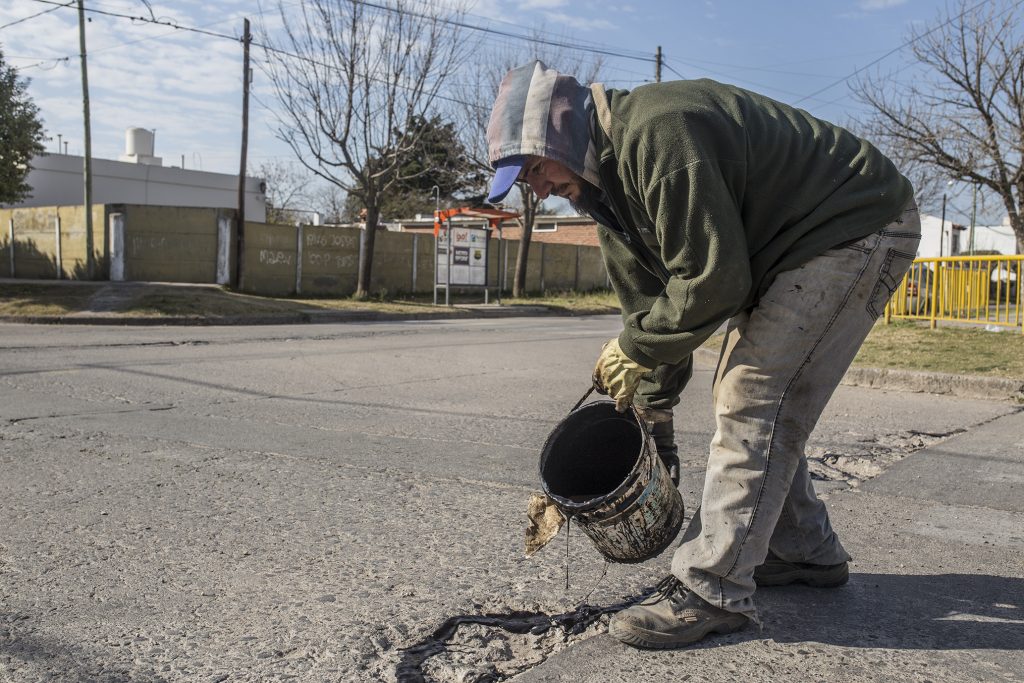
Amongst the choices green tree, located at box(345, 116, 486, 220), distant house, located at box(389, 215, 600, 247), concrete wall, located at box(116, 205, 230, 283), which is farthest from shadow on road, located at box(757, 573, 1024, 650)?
distant house, located at box(389, 215, 600, 247)

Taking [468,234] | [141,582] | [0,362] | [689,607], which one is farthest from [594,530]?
[468,234]

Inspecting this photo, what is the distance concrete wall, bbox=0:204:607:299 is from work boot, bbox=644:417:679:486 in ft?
68.5

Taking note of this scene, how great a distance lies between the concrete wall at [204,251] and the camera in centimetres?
2198

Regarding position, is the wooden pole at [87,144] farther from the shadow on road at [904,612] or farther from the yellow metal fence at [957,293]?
the shadow on road at [904,612]

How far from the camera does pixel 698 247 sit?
2.26 meters

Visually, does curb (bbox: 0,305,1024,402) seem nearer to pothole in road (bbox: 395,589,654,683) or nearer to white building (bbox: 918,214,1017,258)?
pothole in road (bbox: 395,589,654,683)

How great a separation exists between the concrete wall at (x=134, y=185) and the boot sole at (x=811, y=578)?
3498 centimetres

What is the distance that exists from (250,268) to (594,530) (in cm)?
2153

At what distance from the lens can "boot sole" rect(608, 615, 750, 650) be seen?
2438 millimetres

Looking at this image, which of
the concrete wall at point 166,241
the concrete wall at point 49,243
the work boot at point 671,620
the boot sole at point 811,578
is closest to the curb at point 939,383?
the boot sole at point 811,578

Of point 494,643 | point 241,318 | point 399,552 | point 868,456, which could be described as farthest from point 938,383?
point 241,318

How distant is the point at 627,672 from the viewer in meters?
2.31

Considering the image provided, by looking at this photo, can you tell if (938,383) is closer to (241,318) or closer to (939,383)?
(939,383)

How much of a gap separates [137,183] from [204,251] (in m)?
19.0
